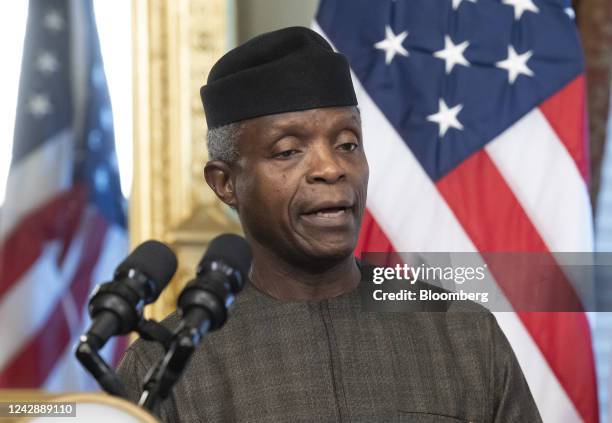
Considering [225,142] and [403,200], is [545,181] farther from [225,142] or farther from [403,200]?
[225,142]

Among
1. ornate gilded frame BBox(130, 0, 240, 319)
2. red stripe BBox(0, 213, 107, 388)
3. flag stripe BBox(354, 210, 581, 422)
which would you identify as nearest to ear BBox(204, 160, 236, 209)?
flag stripe BBox(354, 210, 581, 422)

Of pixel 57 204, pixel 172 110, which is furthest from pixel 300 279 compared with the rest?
pixel 57 204

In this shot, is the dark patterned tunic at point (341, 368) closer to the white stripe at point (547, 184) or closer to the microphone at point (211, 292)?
the microphone at point (211, 292)

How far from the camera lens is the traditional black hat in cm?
169

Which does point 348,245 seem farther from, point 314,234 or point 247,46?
point 247,46

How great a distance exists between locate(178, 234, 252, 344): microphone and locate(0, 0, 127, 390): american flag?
212 centimetres

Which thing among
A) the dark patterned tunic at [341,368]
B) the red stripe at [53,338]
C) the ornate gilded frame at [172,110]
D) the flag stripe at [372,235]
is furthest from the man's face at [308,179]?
the red stripe at [53,338]

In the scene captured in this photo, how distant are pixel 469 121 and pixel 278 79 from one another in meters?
1.28

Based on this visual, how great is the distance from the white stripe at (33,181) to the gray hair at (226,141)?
4.72ft

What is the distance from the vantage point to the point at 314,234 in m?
1.66

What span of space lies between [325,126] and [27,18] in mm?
1768

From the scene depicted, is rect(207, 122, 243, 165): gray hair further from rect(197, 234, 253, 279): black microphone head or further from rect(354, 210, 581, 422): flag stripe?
rect(354, 210, 581, 422): flag stripe

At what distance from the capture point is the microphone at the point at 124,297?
1062mm

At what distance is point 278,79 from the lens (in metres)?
1.71
